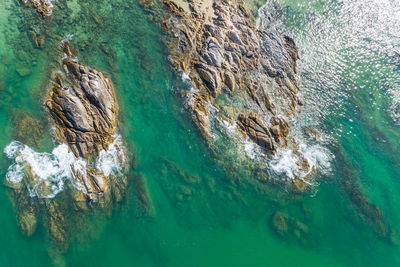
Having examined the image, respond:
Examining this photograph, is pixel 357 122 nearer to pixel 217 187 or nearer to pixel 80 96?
pixel 217 187

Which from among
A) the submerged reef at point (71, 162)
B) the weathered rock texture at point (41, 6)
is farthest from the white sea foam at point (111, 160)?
the weathered rock texture at point (41, 6)

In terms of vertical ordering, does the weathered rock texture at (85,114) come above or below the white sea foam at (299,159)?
below

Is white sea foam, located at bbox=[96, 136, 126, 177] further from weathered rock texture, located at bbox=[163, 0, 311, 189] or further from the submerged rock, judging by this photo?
the submerged rock

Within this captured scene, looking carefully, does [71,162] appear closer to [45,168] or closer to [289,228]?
[45,168]

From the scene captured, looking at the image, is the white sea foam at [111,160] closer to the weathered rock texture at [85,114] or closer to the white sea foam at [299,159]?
the weathered rock texture at [85,114]

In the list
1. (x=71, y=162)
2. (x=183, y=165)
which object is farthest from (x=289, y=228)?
(x=71, y=162)


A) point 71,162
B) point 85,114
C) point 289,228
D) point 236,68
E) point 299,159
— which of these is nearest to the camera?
point 71,162

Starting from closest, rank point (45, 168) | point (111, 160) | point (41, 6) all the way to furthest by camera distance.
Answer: point (45, 168) < point (111, 160) < point (41, 6)
